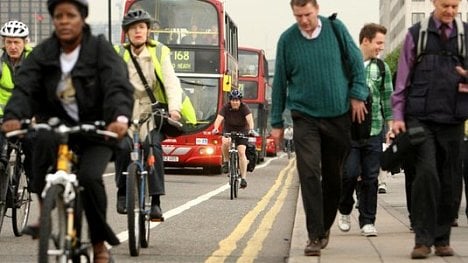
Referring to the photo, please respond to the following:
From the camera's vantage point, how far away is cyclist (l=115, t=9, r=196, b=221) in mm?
10539

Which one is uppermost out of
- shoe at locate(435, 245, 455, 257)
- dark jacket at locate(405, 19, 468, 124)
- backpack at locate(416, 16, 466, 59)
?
backpack at locate(416, 16, 466, 59)

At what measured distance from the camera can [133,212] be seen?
32.6 ft

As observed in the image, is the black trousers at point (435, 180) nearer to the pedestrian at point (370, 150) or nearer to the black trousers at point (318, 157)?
the black trousers at point (318, 157)

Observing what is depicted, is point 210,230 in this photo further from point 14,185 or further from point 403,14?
point 403,14

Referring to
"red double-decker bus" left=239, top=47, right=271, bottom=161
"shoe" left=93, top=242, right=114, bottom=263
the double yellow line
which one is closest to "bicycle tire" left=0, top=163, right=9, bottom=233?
the double yellow line

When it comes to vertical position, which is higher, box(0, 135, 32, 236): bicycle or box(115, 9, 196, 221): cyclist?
box(115, 9, 196, 221): cyclist

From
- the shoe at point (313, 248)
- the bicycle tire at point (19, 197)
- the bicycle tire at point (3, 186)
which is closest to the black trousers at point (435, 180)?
the shoe at point (313, 248)

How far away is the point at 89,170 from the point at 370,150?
4948 mm

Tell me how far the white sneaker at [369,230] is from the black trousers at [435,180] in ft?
5.79

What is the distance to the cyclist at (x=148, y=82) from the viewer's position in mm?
10539

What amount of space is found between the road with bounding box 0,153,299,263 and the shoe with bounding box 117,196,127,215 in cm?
31

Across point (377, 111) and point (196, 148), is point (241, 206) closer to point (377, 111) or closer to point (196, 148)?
point (377, 111)

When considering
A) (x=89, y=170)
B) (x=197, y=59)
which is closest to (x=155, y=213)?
(x=89, y=170)

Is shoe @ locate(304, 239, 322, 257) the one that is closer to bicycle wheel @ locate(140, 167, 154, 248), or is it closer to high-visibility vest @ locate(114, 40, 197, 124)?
bicycle wheel @ locate(140, 167, 154, 248)
